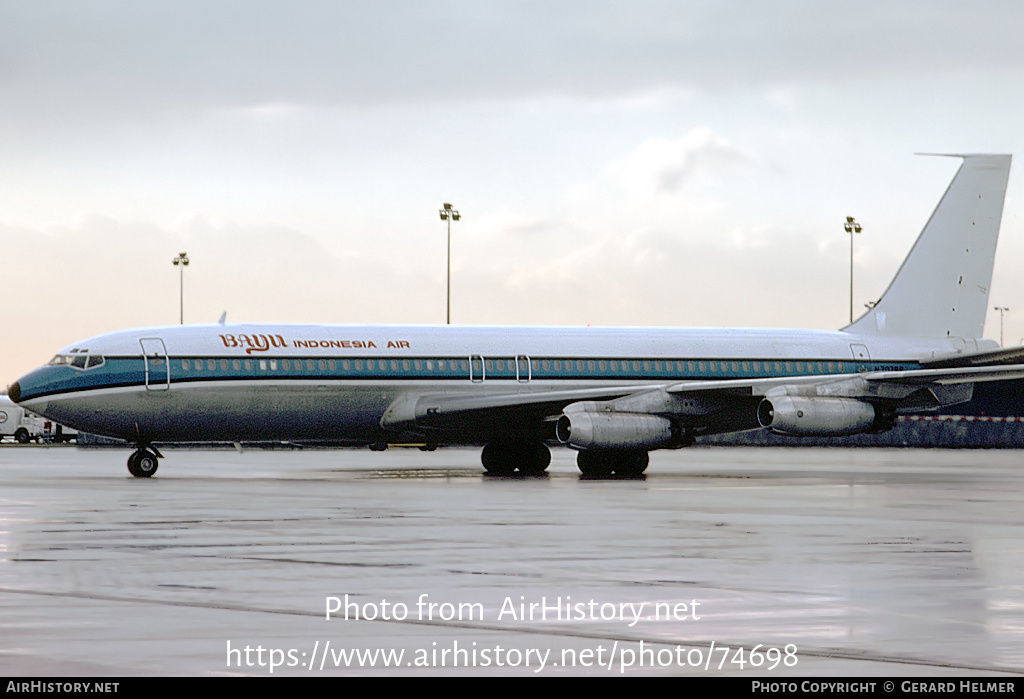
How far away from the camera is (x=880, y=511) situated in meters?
26.5

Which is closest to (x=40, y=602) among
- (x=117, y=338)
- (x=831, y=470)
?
(x=117, y=338)

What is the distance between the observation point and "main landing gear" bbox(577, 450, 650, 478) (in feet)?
132

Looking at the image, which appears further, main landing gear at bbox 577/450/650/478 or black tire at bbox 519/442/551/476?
black tire at bbox 519/442/551/476

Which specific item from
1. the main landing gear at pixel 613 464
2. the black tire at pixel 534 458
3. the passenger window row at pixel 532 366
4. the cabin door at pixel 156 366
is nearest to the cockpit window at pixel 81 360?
the passenger window row at pixel 532 366

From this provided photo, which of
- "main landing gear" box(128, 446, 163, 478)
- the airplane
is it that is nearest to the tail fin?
the airplane

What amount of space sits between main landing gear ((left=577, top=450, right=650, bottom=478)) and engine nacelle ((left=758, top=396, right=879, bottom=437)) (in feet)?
11.4

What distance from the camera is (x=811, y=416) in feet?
128

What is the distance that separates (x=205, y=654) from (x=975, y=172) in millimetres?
42593

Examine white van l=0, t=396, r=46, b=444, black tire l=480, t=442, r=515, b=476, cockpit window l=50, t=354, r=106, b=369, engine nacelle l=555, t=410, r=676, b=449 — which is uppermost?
cockpit window l=50, t=354, r=106, b=369

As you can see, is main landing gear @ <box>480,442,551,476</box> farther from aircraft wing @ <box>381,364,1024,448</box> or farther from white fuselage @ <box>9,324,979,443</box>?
white fuselage @ <box>9,324,979,443</box>

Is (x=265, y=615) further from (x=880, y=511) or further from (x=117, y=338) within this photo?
(x=117, y=338)

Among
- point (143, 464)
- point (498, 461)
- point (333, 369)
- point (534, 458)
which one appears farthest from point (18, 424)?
point (333, 369)

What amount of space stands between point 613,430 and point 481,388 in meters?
4.83

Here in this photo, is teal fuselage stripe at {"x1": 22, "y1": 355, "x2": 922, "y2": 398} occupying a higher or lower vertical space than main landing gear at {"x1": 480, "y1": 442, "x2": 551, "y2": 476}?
higher
